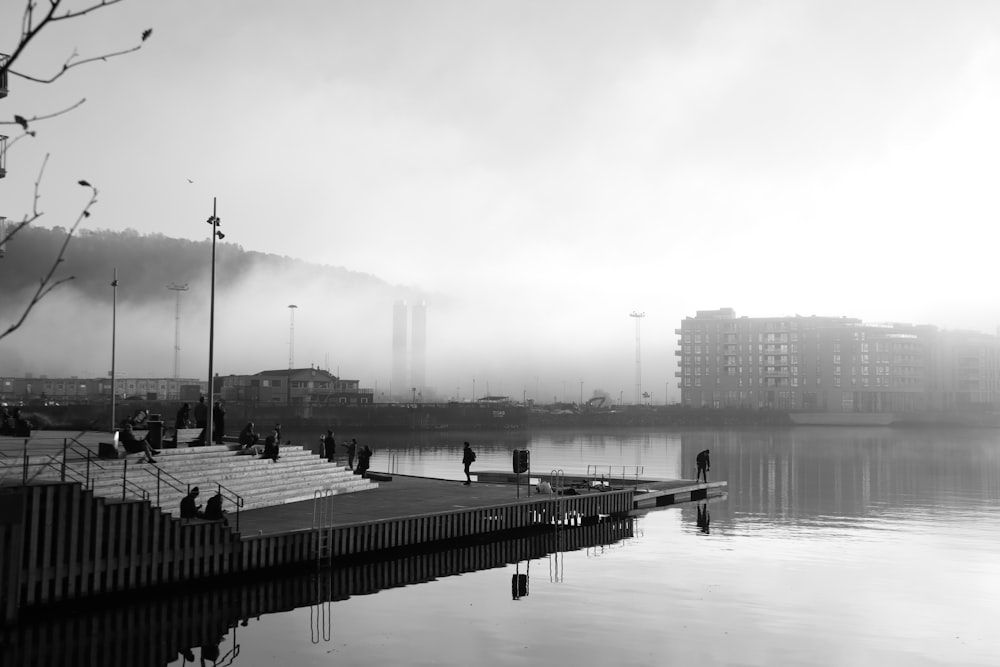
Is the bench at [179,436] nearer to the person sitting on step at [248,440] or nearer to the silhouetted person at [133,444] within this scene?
the person sitting on step at [248,440]

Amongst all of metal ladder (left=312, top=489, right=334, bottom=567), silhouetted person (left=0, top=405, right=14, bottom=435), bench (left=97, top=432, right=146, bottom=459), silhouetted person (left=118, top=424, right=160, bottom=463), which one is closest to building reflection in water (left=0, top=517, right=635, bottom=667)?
metal ladder (left=312, top=489, right=334, bottom=567)

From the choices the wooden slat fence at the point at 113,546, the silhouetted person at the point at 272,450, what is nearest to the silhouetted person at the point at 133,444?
the wooden slat fence at the point at 113,546

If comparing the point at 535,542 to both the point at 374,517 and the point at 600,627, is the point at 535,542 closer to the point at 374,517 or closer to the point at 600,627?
the point at 374,517

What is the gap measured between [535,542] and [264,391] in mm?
146872

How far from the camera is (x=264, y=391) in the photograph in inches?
6954

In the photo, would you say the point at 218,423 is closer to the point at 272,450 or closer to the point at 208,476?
the point at 272,450

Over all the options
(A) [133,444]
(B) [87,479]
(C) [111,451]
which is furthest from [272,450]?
(B) [87,479]

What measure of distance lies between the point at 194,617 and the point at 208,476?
8.87 metres

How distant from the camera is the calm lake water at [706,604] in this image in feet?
68.6

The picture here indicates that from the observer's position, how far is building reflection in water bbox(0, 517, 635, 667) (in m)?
19.8

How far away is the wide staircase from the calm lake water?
6839mm

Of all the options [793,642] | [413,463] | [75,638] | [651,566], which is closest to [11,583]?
[75,638]

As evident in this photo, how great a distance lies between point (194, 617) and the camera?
23078mm

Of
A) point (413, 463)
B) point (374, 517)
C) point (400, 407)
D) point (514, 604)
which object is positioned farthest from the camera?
point (400, 407)
